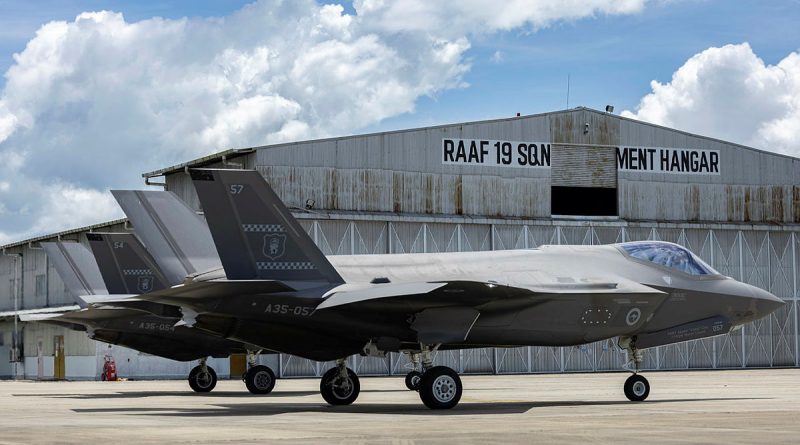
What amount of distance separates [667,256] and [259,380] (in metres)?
12.3

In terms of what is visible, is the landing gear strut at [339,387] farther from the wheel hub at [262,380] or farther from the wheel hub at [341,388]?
the wheel hub at [262,380]

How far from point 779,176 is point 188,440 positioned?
4826cm

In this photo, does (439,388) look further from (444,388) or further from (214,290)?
(214,290)

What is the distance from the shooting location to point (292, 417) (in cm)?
1920

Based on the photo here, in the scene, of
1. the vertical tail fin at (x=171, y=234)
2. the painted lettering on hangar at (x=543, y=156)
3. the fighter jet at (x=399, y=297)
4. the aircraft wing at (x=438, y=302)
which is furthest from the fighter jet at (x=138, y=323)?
the painted lettering on hangar at (x=543, y=156)

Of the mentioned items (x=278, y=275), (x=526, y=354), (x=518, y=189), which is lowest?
(x=526, y=354)

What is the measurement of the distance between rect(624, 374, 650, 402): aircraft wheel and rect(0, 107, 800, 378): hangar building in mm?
25613

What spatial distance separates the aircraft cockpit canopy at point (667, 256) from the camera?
25.0 metres

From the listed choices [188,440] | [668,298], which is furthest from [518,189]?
[188,440]

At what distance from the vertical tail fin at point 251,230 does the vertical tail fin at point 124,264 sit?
11.8 m

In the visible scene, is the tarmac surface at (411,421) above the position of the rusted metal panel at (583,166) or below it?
below

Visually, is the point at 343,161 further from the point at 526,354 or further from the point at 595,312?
the point at 595,312

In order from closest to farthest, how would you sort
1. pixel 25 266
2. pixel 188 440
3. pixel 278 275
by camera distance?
pixel 188 440
pixel 278 275
pixel 25 266

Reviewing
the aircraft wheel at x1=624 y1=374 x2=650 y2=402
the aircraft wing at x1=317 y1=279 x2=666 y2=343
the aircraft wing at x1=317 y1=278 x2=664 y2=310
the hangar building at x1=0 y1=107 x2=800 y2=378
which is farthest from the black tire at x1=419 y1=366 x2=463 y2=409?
the hangar building at x1=0 y1=107 x2=800 y2=378
